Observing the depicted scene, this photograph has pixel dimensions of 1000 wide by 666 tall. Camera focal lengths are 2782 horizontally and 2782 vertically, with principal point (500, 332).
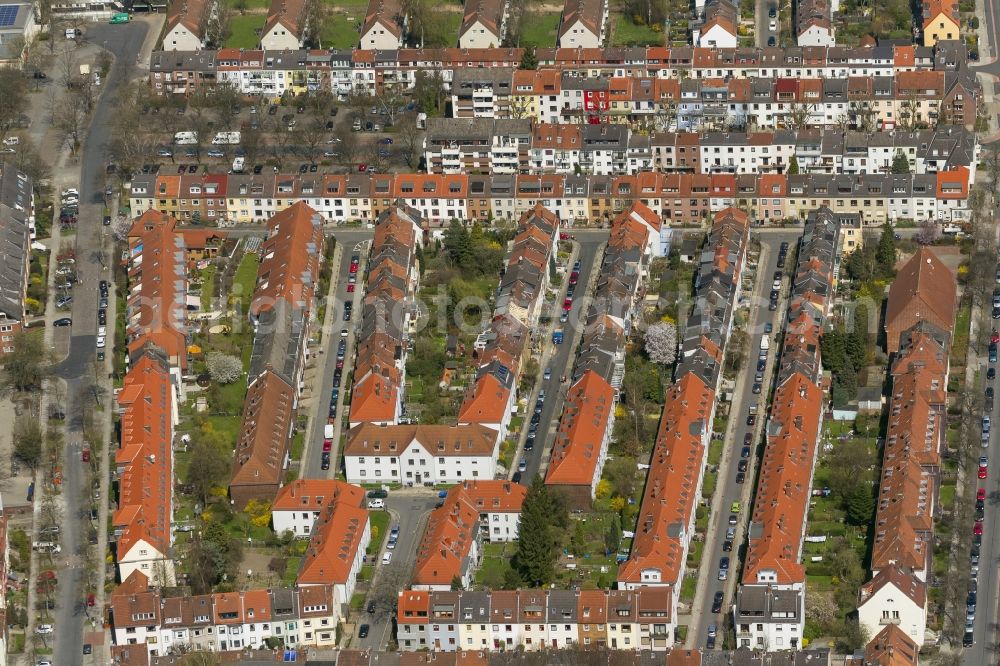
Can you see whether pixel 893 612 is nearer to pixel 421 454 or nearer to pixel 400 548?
pixel 400 548

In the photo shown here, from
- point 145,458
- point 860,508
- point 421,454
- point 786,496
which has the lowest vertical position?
point 860,508

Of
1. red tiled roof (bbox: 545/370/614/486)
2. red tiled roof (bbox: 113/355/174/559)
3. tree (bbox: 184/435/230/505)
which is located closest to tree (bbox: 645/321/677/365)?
red tiled roof (bbox: 545/370/614/486)

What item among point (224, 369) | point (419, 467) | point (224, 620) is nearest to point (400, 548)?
point (419, 467)

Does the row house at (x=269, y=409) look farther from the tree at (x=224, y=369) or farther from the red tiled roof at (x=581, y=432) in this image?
the red tiled roof at (x=581, y=432)

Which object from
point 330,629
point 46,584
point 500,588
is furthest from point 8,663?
point 500,588

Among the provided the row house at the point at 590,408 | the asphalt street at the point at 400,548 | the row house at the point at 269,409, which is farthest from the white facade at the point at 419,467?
the row house at the point at 269,409

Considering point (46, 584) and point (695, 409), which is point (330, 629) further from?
point (695, 409)

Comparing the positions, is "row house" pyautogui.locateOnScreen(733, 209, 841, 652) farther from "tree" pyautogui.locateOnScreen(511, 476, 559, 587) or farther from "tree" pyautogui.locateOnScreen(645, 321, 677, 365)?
"tree" pyautogui.locateOnScreen(511, 476, 559, 587)
